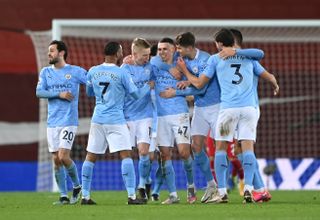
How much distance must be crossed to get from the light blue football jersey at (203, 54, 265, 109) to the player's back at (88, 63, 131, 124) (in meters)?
1.19

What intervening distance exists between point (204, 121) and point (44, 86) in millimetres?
2072

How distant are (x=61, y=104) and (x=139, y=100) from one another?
41.4 inches

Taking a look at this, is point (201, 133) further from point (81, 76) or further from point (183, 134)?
point (81, 76)

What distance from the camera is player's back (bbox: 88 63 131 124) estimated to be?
11891 millimetres

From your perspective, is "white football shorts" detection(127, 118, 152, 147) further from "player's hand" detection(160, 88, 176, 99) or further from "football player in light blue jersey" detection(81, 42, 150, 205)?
"football player in light blue jersey" detection(81, 42, 150, 205)

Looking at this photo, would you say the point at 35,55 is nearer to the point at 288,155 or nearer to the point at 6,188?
the point at 6,188

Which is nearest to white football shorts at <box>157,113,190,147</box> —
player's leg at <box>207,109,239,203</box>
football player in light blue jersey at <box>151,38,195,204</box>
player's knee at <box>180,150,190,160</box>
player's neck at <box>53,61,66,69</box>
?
football player in light blue jersey at <box>151,38,195,204</box>

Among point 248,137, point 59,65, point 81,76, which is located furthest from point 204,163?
point 59,65

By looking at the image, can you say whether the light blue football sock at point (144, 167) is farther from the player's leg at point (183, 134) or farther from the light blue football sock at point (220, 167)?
the light blue football sock at point (220, 167)

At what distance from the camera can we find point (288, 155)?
19.9 meters

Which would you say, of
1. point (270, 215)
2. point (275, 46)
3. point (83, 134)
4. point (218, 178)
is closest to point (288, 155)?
point (275, 46)

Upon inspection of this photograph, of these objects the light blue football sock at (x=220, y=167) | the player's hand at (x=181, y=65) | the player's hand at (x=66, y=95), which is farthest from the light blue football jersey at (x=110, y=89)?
the light blue football sock at (x=220, y=167)

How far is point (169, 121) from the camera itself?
502 inches

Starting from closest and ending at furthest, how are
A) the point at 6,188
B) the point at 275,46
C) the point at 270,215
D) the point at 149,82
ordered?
the point at 270,215
the point at 149,82
the point at 6,188
the point at 275,46
